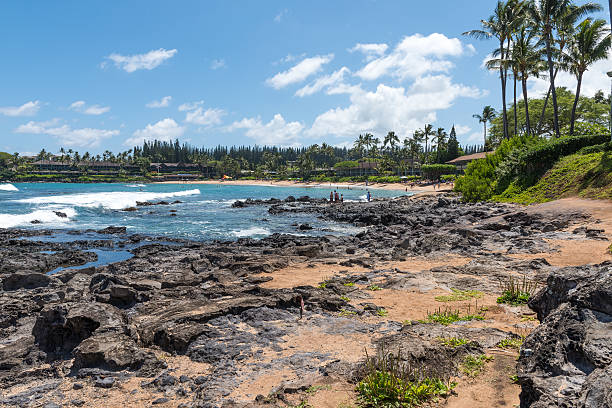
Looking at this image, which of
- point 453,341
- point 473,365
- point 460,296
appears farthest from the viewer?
point 460,296

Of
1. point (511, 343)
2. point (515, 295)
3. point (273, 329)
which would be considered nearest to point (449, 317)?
point (511, 343)

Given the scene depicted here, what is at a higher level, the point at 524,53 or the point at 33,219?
the point at 524,53

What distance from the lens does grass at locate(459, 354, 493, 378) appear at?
18.4 ft

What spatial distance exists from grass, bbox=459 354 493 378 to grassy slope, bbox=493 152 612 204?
69.2ft

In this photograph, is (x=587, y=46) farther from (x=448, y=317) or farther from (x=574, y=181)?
(x=448, y=317)

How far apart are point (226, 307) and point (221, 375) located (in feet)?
9.57

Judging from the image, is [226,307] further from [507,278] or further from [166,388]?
[507,278]

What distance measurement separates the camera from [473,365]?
5.82m

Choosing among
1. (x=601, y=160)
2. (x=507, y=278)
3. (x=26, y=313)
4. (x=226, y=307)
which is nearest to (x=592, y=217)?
(x=601, y=160)

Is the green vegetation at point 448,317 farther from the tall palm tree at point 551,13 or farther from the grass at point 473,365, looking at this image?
the tall palm tree at point 551,13

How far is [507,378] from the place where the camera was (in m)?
5.37

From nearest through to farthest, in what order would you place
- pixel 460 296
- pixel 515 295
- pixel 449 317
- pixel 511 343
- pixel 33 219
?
1. pixel 511 343
2. pixel 449 317
3. pixel 515 295
4. pixel 460 296
5. pixel 33 219

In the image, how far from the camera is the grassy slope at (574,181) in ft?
75.0

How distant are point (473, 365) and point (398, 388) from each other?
1.55 metres
